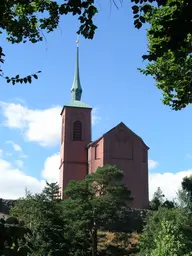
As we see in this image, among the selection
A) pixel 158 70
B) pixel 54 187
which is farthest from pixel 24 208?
pixel 158 70

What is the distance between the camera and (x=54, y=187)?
28.4 meters

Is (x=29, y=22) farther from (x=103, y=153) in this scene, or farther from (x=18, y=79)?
(x=103, y=153)

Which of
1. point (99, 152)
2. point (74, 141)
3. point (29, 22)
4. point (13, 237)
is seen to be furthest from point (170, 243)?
point (74, 141)

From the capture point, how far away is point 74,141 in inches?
1810

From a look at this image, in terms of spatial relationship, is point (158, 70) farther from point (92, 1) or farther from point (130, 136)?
point (130, 136)

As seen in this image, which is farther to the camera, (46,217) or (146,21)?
(46,217)

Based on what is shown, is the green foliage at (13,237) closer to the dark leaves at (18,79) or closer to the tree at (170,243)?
the dark leaves at (18,79)

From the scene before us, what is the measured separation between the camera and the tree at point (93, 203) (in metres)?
27.3

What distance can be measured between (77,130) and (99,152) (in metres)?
4.79

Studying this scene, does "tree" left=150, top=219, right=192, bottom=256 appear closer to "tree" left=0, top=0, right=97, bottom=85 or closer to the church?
"tree" left=0, top=0, right=97, bottom=85

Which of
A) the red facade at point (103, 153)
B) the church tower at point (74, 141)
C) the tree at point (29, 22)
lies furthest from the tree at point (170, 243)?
the church tower at point (74, 141)

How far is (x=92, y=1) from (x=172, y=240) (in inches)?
697

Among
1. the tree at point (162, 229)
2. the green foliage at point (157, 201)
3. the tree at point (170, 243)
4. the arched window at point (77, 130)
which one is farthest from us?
the arched window at point (77, 130)

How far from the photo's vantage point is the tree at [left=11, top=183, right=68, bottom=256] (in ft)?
72.5
